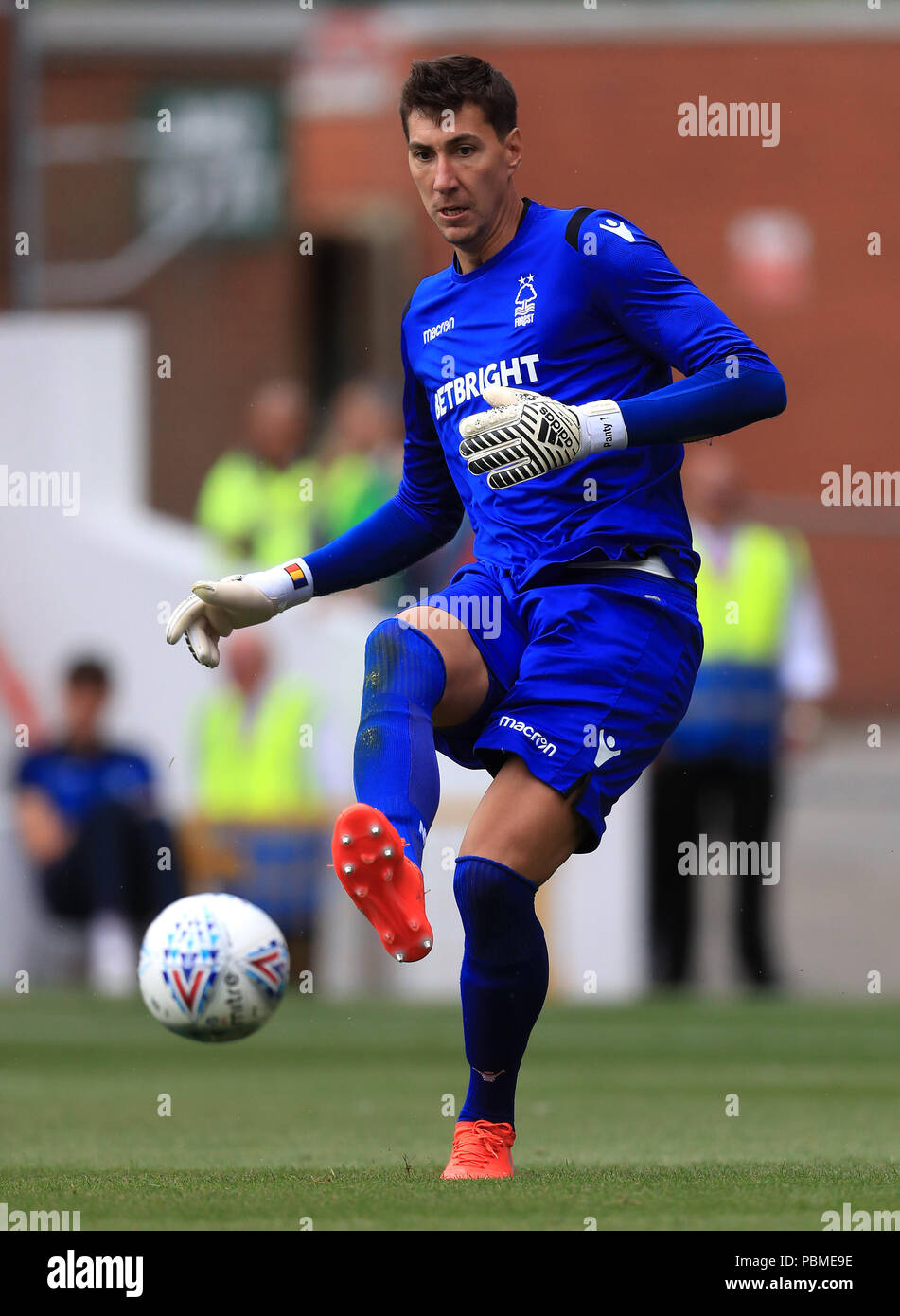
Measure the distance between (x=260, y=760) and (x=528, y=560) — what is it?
21.1ft

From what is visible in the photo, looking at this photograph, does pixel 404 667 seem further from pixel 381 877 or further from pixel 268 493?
pixel 268 493

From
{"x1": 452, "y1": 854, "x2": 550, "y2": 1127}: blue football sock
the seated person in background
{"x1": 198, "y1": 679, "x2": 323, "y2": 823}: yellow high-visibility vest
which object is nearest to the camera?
{"x1": 452, "y1": 854, "x2": 550, "y2": 1127}: blue football sock

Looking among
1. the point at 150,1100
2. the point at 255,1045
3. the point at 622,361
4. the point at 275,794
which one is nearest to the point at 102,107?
the point at 275,794

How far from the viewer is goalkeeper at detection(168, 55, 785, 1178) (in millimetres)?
5219

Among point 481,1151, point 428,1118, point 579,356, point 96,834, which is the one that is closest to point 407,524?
point 579,356

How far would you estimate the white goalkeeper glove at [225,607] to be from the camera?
575cm

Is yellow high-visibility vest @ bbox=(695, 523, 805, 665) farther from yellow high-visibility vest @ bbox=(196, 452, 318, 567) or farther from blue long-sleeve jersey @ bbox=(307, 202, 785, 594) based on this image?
blue long-sleeve jersey @ bbox=(307, 202, 785, 594)

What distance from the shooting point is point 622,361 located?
18.2ft

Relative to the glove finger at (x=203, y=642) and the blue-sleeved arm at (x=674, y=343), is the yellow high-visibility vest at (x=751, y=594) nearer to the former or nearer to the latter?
the glove finger at (x=203, y=642)

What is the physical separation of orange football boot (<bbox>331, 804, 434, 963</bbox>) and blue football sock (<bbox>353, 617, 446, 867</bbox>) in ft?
0.46

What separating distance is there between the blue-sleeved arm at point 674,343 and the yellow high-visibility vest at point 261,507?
6340 mm

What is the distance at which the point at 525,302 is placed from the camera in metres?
5.57

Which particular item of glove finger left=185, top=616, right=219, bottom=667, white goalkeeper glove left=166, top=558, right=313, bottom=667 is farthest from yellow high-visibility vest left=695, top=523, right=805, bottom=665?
glove finger left=185, top=616, right=219, bottom=667

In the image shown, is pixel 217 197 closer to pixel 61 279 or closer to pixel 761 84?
pixel 61 279
